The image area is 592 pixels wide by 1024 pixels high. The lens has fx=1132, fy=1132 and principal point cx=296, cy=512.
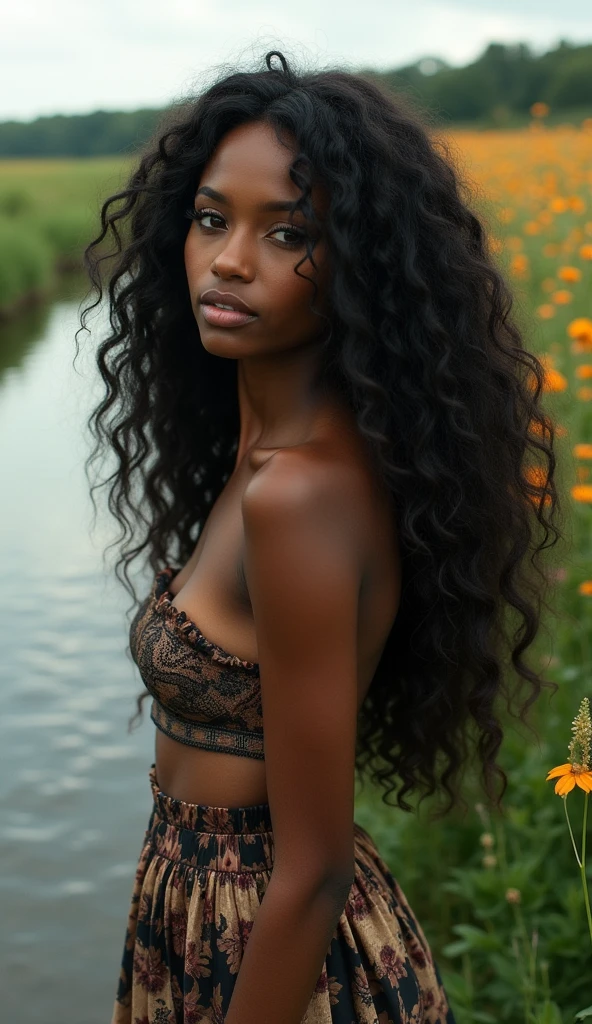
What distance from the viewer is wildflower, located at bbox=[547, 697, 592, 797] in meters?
1.10

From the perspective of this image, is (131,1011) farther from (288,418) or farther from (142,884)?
(288,418)

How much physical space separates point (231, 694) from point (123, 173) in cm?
112

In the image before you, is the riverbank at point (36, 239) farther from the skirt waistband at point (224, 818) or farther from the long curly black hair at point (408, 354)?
the skirt waistband at point (224, 818)

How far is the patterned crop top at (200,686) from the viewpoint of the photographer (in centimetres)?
134

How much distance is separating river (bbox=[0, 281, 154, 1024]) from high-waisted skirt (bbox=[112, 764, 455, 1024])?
2.99ft

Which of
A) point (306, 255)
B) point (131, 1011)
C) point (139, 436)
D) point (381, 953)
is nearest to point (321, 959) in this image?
point (381, 953)

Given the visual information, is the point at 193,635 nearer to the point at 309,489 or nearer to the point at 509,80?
the point at 309,489

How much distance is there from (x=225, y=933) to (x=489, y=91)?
4322 cm

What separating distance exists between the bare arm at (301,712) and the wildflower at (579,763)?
233mm

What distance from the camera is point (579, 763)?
1.14 metres

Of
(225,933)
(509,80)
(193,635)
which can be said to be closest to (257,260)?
(193,635)

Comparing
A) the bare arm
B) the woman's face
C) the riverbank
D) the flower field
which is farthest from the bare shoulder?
the riverbank

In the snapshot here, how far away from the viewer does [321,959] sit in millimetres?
1254

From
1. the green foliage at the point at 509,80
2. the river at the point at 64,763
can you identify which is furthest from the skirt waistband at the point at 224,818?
the green foliage at the point at 509,80
